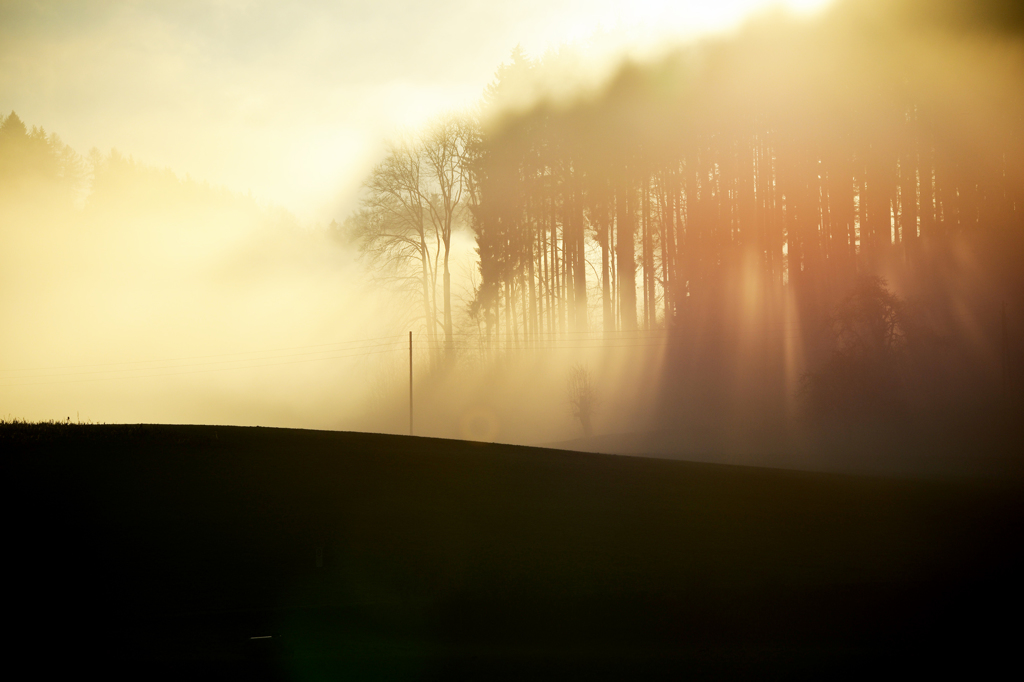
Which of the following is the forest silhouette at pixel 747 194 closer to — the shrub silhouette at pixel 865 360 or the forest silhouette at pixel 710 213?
the forest silhouette at pixel 710 213

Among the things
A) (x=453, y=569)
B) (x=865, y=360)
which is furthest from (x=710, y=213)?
(x=453, y=569)

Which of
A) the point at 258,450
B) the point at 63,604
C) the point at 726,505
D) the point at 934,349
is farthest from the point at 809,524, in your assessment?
the point at 934,349

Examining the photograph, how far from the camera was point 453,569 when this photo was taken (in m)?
10.8

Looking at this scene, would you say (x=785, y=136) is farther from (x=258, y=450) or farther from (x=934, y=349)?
(x=258, y=450)

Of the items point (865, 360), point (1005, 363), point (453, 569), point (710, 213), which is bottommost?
point (453, 569)

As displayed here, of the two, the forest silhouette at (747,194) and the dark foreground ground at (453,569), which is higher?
the forest silhouette at (747,194)

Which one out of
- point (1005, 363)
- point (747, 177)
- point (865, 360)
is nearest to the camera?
point (865, 360)

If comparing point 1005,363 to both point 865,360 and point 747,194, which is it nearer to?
point 865,360

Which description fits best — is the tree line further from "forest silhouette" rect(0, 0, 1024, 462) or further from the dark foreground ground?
the dark foreground ground

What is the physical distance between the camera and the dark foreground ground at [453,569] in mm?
7715

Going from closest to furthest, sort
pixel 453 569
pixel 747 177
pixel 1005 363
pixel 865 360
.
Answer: pixel 453 569 < pixel 865 360 < pixel 1005 363 < pixel 747 177

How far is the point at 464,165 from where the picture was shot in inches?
1690

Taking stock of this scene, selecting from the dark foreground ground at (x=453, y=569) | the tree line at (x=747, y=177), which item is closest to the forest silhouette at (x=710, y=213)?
the tree line at (x=747, y=177)

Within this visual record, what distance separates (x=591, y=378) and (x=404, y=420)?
1266 centimetres
